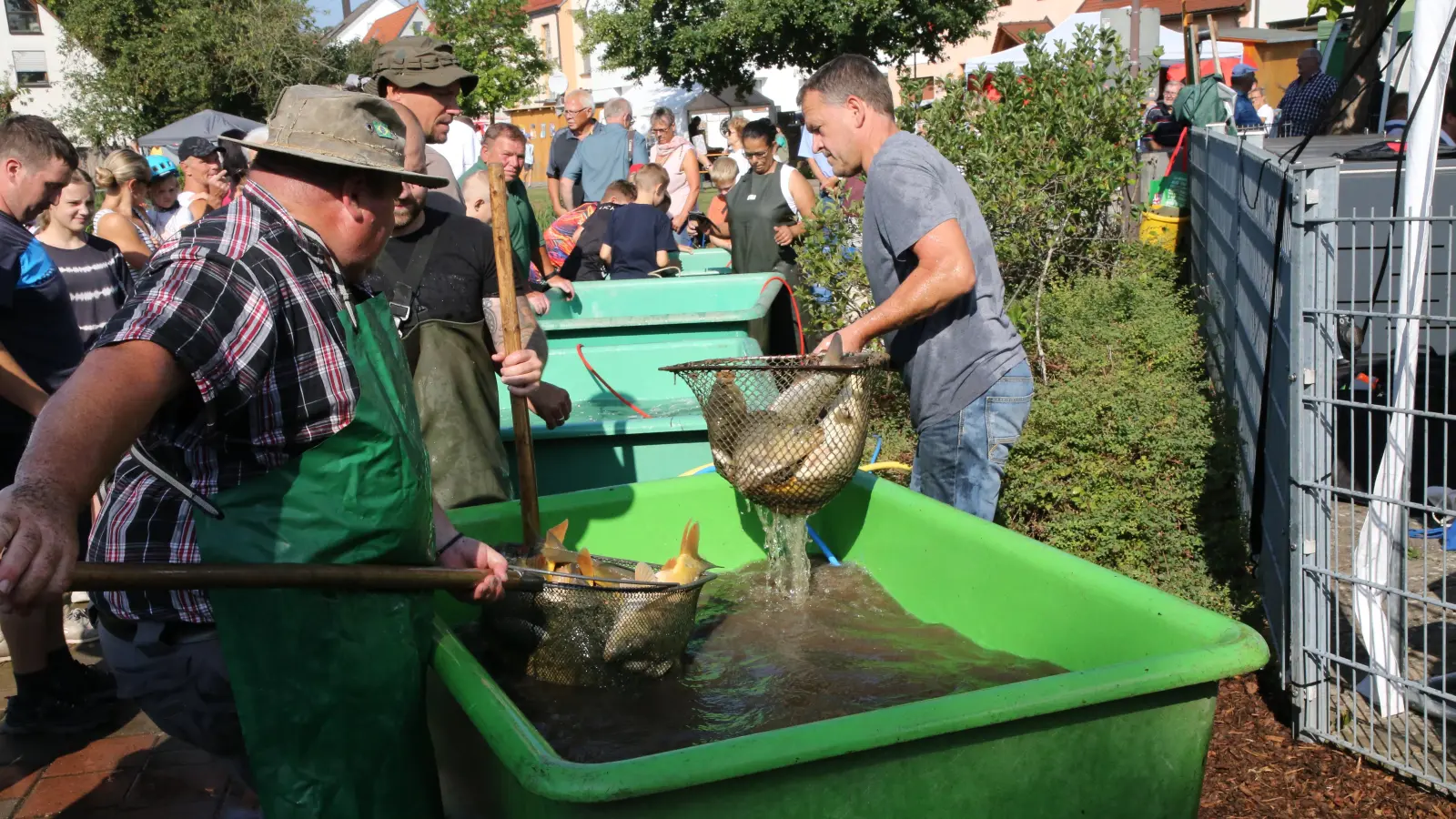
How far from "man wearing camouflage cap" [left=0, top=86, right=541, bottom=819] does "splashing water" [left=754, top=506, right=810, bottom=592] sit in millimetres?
1456

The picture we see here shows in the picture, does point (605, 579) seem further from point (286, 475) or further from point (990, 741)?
point (990, 741)

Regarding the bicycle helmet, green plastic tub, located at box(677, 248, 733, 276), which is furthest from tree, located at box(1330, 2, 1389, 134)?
the bicycle helmet

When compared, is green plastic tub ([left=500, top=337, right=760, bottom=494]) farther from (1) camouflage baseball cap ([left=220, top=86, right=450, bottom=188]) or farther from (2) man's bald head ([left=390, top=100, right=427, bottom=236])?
(1) camouflage baseball cap ([left=220, top=86, right=450, bottom=188])

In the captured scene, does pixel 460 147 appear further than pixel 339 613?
Yes

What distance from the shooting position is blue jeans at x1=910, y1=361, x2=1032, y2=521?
382 centimetres

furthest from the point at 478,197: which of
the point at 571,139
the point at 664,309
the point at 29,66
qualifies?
the point at 29,66

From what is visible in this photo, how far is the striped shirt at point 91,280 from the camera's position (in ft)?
16.0

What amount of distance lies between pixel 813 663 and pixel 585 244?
6.29 metres

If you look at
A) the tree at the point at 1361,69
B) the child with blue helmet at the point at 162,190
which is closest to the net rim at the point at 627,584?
the child with blue helmet at the point at 162,190

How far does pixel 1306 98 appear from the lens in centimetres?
1189

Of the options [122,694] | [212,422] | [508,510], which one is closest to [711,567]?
[508,510]

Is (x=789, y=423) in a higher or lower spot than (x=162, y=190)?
lower

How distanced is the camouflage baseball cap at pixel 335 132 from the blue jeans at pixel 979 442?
2.00m

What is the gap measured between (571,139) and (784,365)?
9320mm
